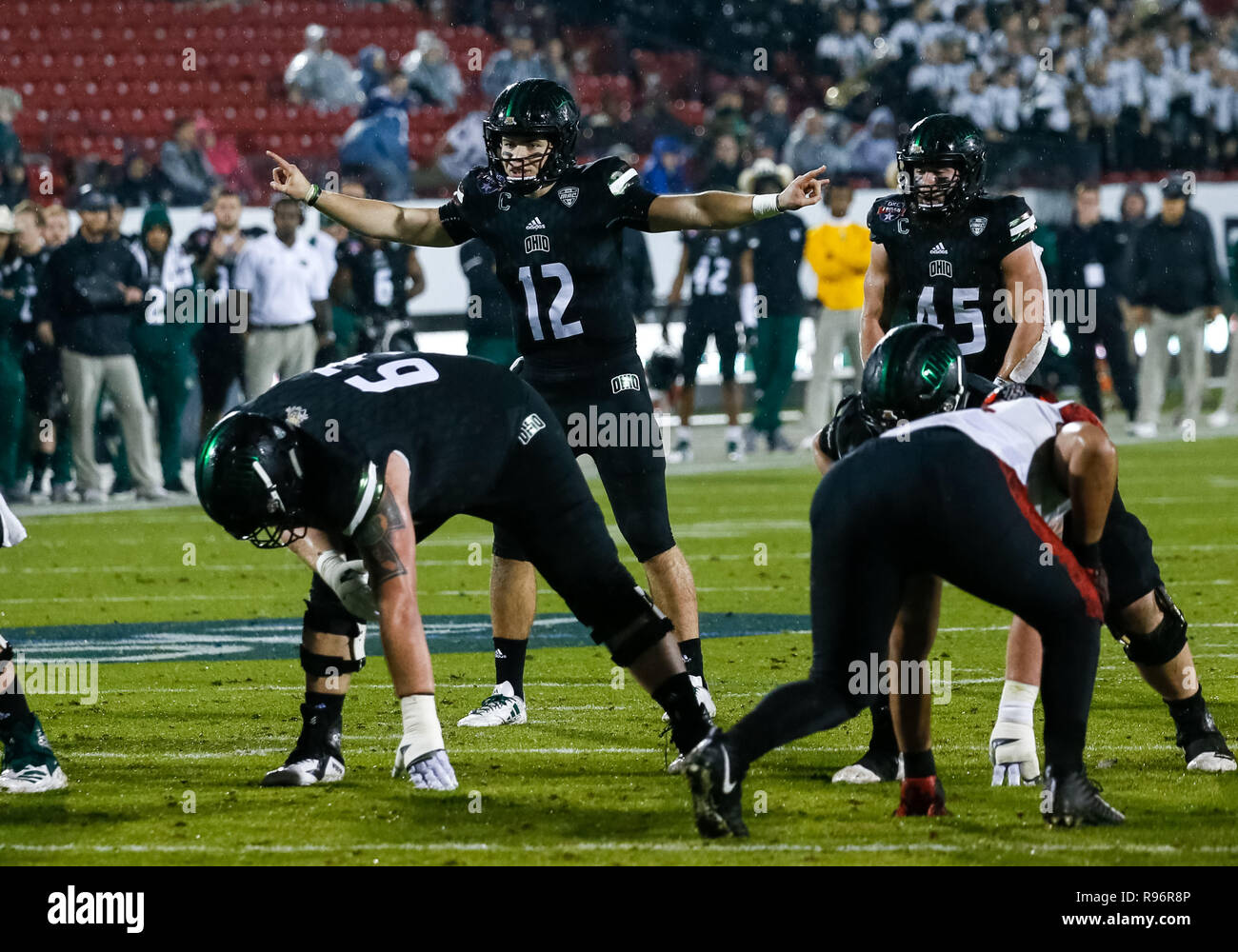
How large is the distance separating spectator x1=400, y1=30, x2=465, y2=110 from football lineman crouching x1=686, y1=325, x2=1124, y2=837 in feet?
55.6

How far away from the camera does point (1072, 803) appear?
4602 mm

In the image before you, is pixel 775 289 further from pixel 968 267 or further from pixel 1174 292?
pixel 968 267

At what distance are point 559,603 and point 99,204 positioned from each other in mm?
5342

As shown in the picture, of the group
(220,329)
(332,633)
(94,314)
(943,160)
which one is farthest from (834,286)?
(332,633)

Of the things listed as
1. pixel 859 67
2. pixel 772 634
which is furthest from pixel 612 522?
pixel 859 67

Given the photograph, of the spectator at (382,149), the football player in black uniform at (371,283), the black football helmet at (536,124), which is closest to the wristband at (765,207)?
the black football helmet at (536,124)

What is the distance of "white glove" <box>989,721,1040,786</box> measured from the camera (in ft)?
17.0

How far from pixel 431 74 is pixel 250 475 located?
1693cm

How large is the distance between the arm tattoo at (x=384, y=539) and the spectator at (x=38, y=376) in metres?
9.22

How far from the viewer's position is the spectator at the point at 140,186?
1702cm

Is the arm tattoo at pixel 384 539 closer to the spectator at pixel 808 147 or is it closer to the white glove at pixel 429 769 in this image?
the white glove at pixel 429 769

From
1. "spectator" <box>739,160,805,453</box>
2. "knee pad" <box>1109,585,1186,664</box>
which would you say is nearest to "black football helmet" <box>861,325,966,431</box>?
"knee pad" <box>1109,585,1186,664</box>

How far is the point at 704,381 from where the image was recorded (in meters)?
19.6

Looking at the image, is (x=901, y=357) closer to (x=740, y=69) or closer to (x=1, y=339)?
(x=1, y=339)
